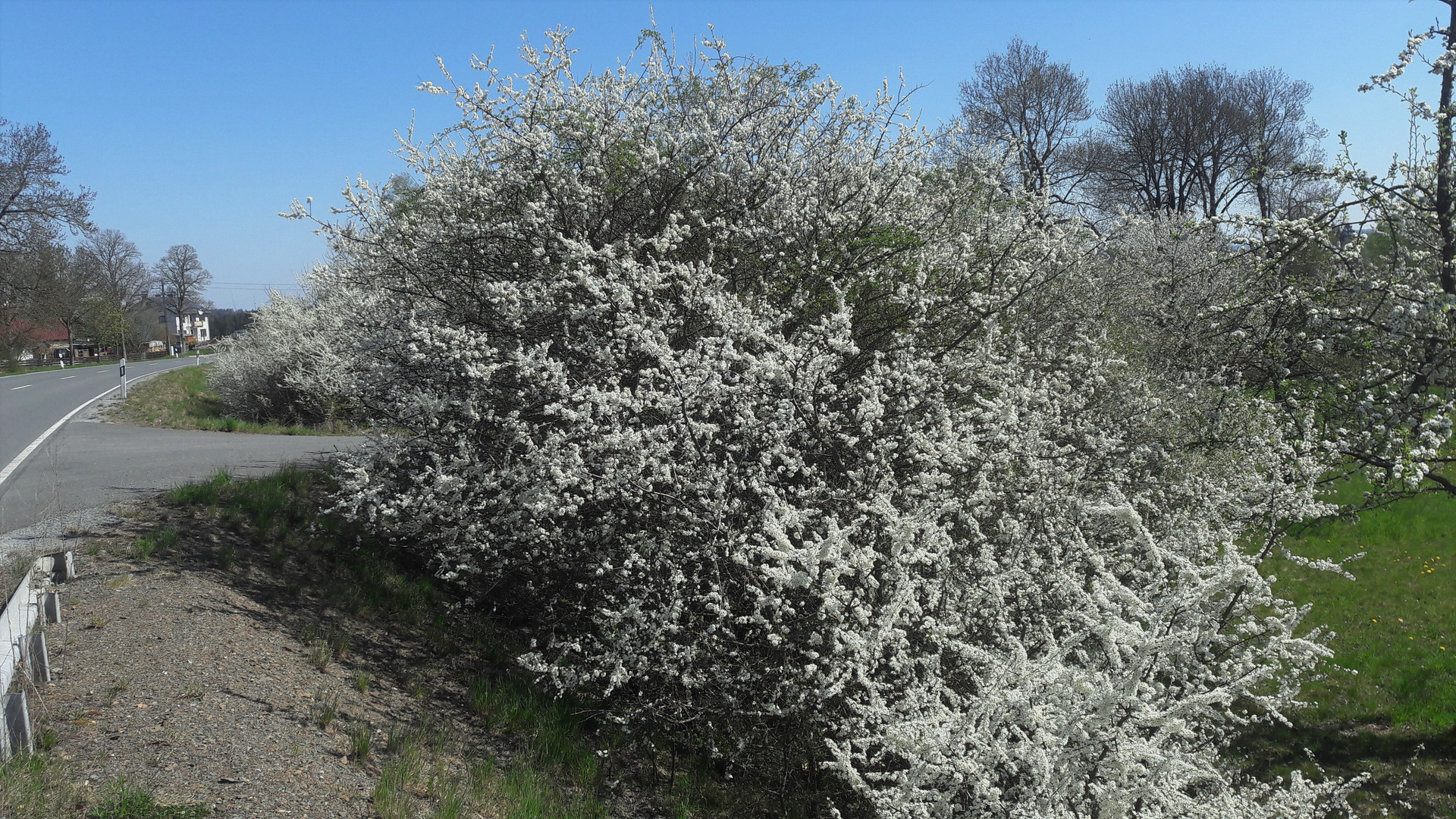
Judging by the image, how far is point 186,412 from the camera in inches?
720

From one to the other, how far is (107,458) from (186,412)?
9456mm

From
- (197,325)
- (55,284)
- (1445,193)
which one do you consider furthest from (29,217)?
(197,325)

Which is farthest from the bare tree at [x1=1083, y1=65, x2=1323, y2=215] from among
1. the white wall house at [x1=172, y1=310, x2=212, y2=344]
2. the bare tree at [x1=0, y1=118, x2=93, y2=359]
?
the white wall house at [x1=172, y1=310, x2=212, y2=344]

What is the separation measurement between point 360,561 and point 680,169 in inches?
172

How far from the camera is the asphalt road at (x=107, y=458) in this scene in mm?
7520

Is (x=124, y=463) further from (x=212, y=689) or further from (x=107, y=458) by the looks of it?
(x=212, y=689)

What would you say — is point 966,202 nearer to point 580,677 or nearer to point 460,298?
point 460,298

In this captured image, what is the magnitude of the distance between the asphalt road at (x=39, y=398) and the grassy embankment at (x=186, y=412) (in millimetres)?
1113

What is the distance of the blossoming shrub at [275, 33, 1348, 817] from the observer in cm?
393

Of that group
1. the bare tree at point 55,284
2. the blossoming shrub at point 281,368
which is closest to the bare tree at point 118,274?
the bare tree at point 55,284

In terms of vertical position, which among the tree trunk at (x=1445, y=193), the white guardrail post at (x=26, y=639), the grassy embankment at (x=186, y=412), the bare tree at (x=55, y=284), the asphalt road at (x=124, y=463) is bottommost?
the white guardrail post at (x=26, y=639)

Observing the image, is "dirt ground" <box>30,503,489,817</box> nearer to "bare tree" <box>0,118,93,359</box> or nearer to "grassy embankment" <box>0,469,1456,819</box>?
"grassy embankment" <box>0,469,1456,819</box>

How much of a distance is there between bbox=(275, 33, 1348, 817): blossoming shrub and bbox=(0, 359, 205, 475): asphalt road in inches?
254

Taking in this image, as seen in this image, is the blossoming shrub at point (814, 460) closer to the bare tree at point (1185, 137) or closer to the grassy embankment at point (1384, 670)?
the grassy embankment at point (1384, 670)
